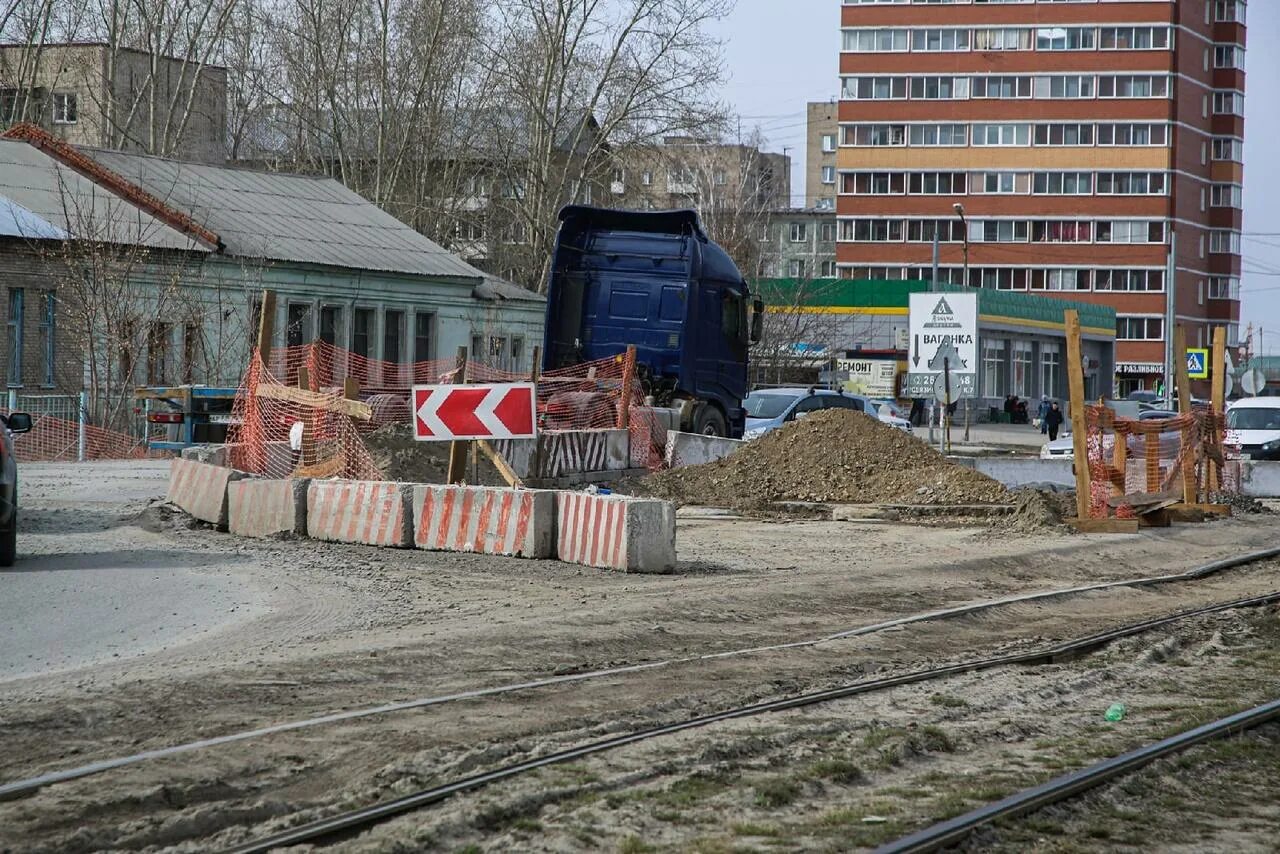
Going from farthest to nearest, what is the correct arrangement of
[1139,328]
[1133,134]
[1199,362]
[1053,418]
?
[1139,328] < [1133,134] < [1053,418] < [1199,362]

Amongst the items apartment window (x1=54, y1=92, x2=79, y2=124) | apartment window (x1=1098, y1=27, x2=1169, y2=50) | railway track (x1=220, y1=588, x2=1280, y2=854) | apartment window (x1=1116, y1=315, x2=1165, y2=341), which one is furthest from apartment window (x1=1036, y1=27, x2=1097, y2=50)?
railway track (x1=220, y1=588, x2=1280, y2=854)

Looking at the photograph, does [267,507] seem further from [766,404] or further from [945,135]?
[945,135]

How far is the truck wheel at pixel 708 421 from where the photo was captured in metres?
28.6

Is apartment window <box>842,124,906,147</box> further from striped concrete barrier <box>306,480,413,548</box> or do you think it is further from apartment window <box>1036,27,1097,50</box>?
→ striped concrete barrier <box>306,480,413,548</box>

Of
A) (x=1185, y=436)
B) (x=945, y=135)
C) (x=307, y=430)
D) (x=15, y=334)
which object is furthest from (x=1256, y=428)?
(x=945, y=135)

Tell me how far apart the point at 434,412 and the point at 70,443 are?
1774 cm

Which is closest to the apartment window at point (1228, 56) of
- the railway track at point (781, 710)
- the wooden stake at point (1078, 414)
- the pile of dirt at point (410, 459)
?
the pile of dirt at point (410, 459)

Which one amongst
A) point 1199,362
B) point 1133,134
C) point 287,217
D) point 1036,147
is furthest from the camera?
point 1036,147

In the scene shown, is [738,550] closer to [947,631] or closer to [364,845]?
[947,631]

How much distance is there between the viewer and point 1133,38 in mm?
104188

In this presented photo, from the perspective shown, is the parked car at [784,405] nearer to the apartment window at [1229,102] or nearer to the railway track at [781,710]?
the railway track at [781,710]

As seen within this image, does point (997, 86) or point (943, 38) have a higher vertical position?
point (943, 38)

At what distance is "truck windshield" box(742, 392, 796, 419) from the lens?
34.2 m

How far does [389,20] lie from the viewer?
57625 mm
